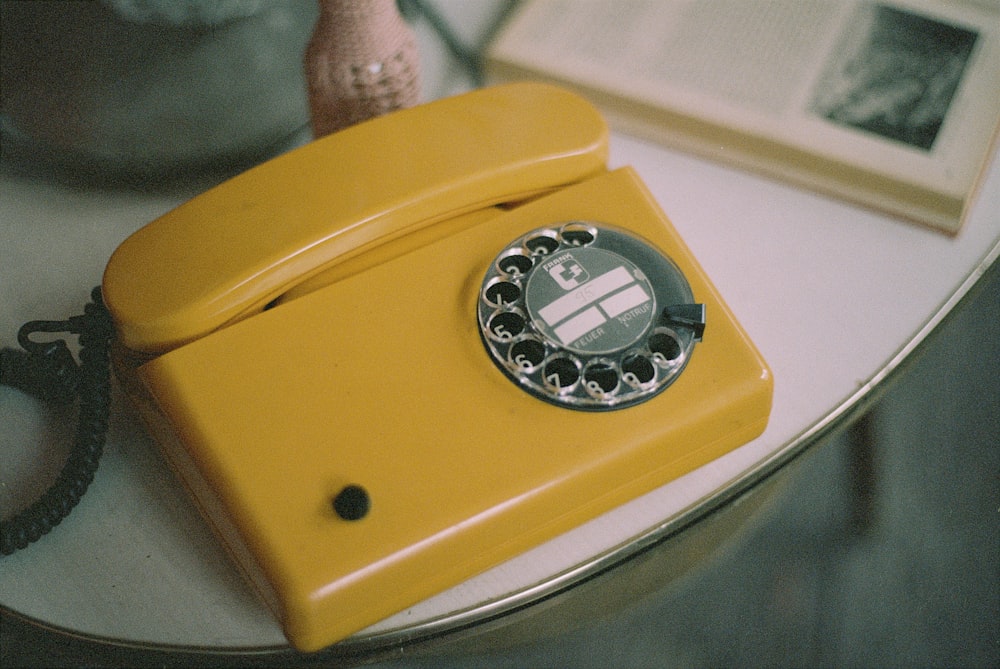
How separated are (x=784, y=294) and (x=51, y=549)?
50 centimetres

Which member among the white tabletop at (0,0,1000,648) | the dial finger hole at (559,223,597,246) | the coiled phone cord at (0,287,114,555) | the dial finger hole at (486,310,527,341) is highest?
the coiled phone cord at (0,287,114,555)

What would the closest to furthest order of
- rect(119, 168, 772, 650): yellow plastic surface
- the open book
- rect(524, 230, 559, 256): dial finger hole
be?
rect(119, 168, 772, 650): yellow plastic surface < rect(524, 230, 559, 256): dial finger hole < the open book

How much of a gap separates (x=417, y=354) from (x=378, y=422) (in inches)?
1.8

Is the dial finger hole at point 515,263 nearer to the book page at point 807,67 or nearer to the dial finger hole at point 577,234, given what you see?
the dial finger hole at point 577,234

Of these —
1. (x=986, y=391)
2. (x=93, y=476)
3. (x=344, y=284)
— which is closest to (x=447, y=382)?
(x=344, y=284)

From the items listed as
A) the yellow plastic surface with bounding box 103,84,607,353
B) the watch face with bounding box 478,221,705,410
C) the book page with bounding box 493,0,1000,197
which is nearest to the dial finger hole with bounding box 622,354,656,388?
the watch face with bounding box 478,221,705,410

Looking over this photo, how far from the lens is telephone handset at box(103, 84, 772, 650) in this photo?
41 centimetres

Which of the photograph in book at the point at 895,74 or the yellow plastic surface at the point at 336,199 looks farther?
the photograph in book at the point at 895,74

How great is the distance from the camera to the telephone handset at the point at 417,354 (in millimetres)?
412

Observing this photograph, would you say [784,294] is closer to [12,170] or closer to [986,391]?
[986,391]

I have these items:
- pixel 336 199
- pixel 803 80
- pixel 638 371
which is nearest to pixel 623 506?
pixel 638 371

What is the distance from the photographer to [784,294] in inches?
23.3

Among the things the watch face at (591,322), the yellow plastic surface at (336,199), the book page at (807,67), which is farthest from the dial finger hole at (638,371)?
the book page at (807,67)

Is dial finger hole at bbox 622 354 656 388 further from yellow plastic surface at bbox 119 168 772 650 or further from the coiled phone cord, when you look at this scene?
the coiled phone cord
